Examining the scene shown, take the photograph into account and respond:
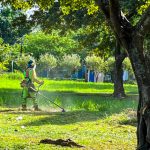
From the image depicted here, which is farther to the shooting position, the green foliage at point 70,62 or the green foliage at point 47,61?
the green foliage at point 70,62

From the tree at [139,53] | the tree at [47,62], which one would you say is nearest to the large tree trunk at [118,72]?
the tree at [139,53]

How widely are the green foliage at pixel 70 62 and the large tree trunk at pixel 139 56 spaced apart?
6931 cm

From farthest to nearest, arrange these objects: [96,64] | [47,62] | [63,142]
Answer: [47,62], [96,64], [63,142]

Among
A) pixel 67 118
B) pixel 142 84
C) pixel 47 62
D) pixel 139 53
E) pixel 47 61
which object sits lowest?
pixel 67 118

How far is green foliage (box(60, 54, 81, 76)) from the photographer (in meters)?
79.3

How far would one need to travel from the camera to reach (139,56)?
9102mm

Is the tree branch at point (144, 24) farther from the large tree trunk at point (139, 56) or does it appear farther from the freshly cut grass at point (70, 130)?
the freshly cut grass at point (70, 130)

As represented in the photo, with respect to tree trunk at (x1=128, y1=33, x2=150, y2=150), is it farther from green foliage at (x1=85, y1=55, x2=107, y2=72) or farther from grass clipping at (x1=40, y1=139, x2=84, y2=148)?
green foliage at (x1=85, y1=55, x2=107, y2=72)

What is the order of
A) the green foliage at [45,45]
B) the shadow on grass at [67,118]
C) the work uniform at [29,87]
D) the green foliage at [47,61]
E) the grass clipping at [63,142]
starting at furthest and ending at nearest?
the green foliage at [45,45] < the green foliage at [47,61] < the work uniform at [29,87] < the shadow on grass at [67,118] < the grass clipping at [63,142]

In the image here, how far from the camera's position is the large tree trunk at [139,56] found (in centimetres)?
886

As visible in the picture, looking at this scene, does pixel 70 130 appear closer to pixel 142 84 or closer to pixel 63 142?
pixel 63 142

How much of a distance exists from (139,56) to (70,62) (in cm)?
6970

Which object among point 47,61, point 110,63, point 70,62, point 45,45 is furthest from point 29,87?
point 45,45

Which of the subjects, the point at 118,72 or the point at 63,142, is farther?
the point at 118,72
